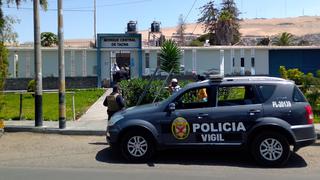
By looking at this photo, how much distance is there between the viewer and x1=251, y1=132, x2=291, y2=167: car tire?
32.9ft

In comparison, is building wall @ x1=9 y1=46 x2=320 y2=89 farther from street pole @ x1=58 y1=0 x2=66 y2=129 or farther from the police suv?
the police suv

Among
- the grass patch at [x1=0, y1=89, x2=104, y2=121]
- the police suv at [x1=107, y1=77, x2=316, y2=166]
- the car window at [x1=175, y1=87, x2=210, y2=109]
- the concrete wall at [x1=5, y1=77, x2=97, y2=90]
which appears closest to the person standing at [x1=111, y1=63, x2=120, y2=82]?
the concrete wall at [x1=5, y1=77, x2=97, y2=90]

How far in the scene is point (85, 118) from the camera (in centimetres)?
1805

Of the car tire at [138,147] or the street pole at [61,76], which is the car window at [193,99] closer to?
the car tire at [138,147]

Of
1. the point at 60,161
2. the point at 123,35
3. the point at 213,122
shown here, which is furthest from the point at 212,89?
the point at 123,35

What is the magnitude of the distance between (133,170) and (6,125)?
752cm

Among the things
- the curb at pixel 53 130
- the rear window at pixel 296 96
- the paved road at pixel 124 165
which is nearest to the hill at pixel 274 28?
the curb at pixel 53 130

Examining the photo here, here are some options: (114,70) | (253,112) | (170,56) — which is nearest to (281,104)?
(253,112)

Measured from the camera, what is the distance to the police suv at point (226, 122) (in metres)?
10.1

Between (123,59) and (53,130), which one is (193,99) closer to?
(53,130)

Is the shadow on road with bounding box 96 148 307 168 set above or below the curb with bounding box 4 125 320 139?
below

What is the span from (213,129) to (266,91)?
4.30ft

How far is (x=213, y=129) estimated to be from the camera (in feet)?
33.8

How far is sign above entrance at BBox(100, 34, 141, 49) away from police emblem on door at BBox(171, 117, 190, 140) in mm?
22269
